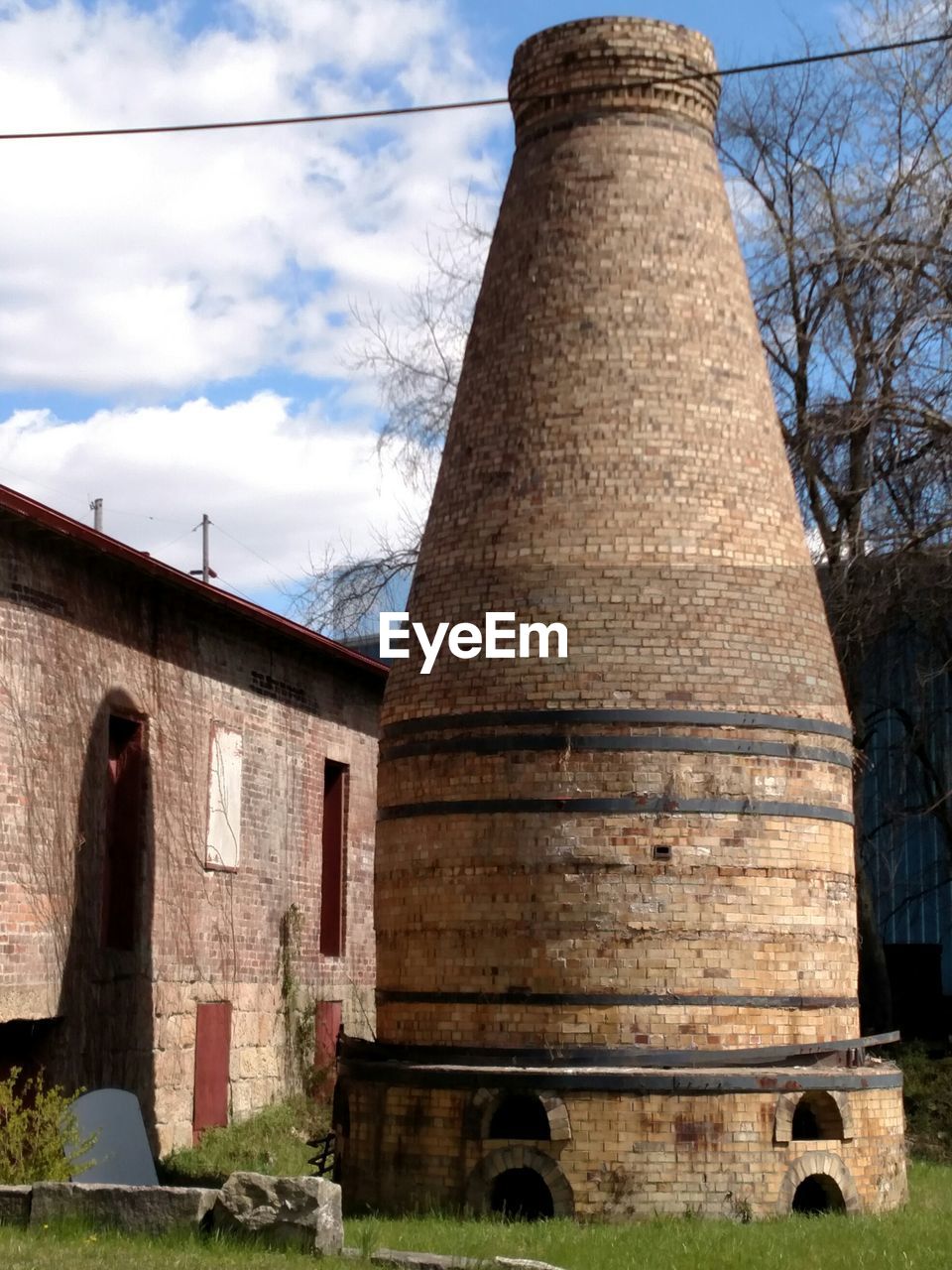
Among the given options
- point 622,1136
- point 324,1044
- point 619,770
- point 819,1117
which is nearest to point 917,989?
point 324,1044

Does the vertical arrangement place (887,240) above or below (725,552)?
above

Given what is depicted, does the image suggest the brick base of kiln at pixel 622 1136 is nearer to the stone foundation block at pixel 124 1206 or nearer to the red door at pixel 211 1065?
the stone foundation block at pixel 124 1206

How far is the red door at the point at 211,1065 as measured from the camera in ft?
57.5

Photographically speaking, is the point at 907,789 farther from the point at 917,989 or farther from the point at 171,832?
the point at 171,832

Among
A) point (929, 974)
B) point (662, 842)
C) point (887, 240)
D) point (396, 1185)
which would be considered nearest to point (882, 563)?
point (887, 240)

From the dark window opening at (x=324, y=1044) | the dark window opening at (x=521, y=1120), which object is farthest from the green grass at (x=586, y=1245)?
the dark window opening at (x=324, y=1044)

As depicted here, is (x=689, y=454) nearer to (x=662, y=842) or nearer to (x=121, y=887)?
(x=662, y=842)

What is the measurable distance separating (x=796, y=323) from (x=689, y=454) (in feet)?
40.5

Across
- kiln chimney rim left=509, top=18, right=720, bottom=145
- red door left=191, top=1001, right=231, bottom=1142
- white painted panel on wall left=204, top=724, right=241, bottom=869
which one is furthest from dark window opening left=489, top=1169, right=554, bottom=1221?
kiln chimney rim left=509, top=18, right=720, bottom=145

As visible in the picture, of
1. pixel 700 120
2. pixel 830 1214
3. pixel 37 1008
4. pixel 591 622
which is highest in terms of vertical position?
pixel 700 120

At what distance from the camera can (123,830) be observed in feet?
55.3

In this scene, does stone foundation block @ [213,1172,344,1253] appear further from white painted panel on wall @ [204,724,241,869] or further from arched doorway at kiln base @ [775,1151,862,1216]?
white painted panel on wall @ [204,724,241,869]

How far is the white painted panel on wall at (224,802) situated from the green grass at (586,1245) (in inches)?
274

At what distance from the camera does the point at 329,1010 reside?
2091 cm
